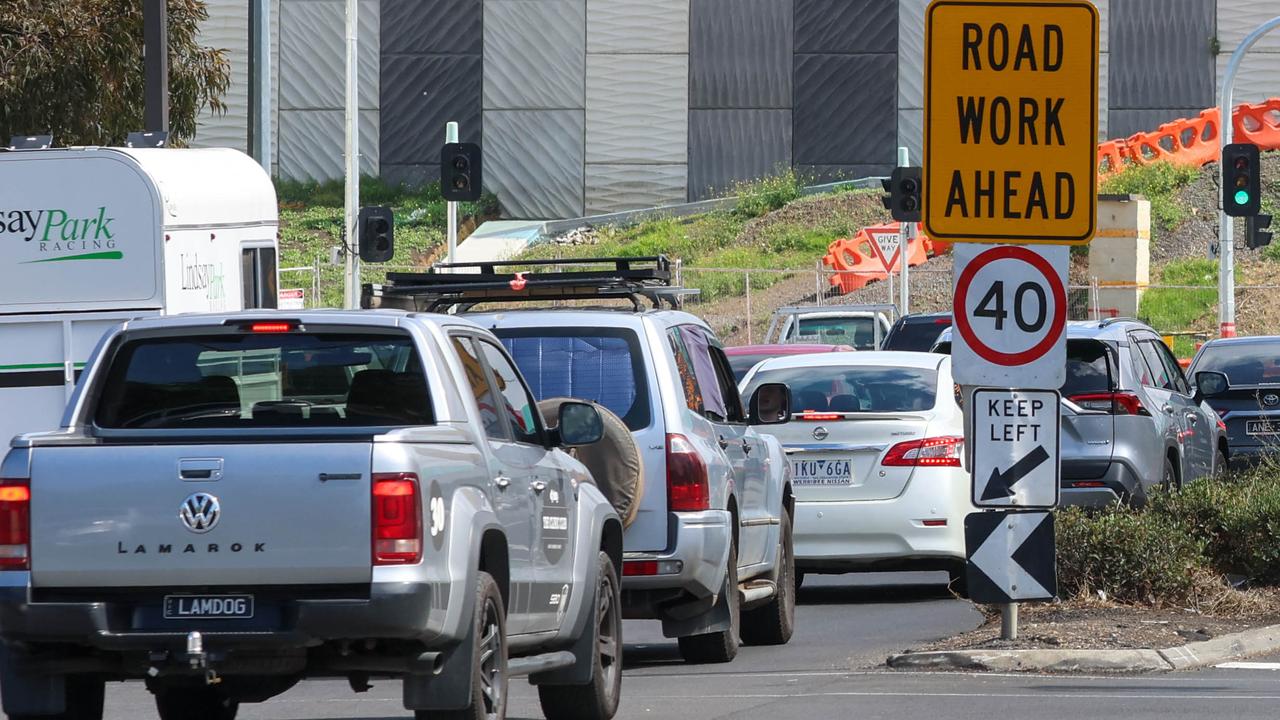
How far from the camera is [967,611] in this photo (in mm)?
14445

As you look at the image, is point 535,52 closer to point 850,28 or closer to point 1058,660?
point 850,28

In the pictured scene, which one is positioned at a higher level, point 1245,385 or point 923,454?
point 1245,385

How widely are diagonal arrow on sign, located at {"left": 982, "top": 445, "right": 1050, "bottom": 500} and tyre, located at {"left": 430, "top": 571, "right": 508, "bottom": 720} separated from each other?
406 centimetres

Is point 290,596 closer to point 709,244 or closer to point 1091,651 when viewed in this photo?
point 1091,651

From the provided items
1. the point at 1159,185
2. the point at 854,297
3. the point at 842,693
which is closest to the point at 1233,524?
the point at 842,693

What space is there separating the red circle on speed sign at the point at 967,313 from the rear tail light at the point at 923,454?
11.0 feet

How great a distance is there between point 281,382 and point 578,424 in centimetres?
137

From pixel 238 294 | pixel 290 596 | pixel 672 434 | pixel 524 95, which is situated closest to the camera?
pixel 290 596

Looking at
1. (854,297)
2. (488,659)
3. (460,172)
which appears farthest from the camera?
(854,297)

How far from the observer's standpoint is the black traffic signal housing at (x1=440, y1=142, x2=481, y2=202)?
27.9 metres

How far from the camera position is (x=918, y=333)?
2494 centimetres

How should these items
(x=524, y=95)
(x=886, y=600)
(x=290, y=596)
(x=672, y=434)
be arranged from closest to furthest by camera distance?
(x=290, y=596) → (x=672, y=434) → (x=886, y=600) → (x=524, y=95)

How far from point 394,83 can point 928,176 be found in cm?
4861

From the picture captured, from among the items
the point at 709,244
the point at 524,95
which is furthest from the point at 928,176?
the point at 524,95
